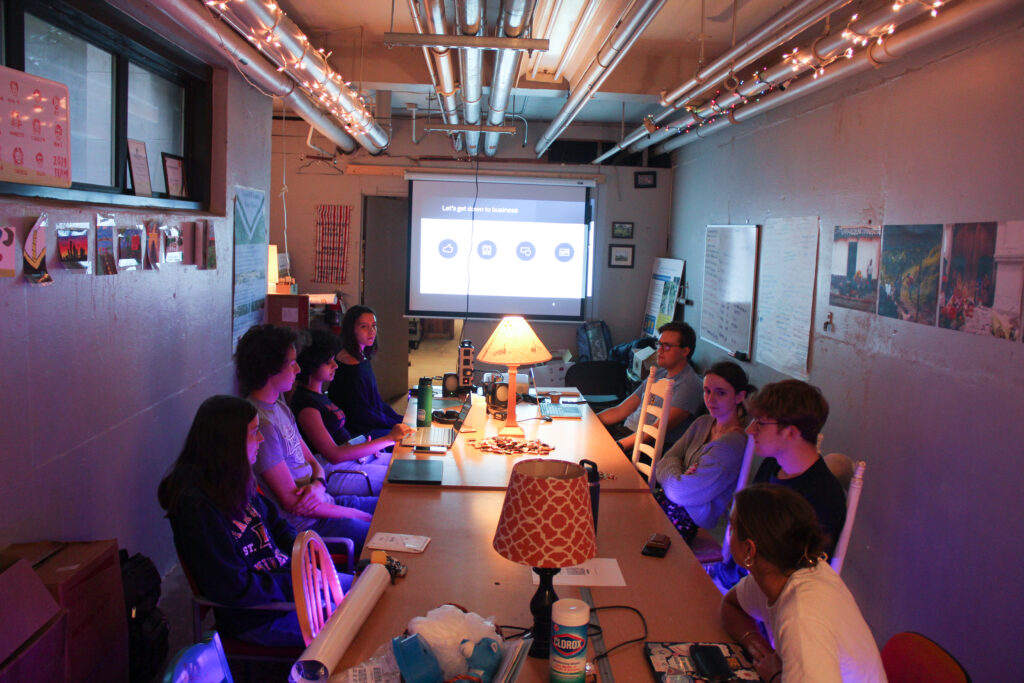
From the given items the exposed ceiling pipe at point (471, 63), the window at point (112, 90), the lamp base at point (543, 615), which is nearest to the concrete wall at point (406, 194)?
the exposed ceiling pipe at point (471, 63)

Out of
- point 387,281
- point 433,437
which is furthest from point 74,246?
point 387,281

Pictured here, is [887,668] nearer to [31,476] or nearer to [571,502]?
[571,502]

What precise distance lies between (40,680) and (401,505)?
1173 mm

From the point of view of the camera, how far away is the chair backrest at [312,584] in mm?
1897

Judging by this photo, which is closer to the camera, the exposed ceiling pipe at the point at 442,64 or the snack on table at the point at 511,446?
the exposed ceiling pipe at the point at 442,64

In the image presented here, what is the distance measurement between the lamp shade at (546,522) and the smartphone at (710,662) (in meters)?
0.39

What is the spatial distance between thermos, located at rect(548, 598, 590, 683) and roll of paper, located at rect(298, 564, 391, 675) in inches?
19.0

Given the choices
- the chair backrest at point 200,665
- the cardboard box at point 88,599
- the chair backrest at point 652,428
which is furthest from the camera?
the chair backrest at point 652,428

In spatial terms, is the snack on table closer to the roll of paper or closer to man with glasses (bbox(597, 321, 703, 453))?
man with glasses (bbox(597, 321, 703, 453))

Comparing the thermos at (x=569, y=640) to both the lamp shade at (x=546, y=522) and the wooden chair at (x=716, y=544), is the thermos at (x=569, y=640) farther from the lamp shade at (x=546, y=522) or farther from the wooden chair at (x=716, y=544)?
the wooden chair at (x=716, y=544)

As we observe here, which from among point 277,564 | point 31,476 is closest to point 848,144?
point 277,564

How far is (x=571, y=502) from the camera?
1.65m

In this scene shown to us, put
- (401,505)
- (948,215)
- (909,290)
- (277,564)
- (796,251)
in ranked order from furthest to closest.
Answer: (796,251), (909,290), (948,215), (401,505), (277,564)

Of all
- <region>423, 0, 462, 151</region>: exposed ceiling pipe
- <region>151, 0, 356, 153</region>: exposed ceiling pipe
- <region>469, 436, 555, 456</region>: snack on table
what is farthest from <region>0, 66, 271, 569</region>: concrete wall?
<region>469, 436, 555, 456</region>: snack on table
